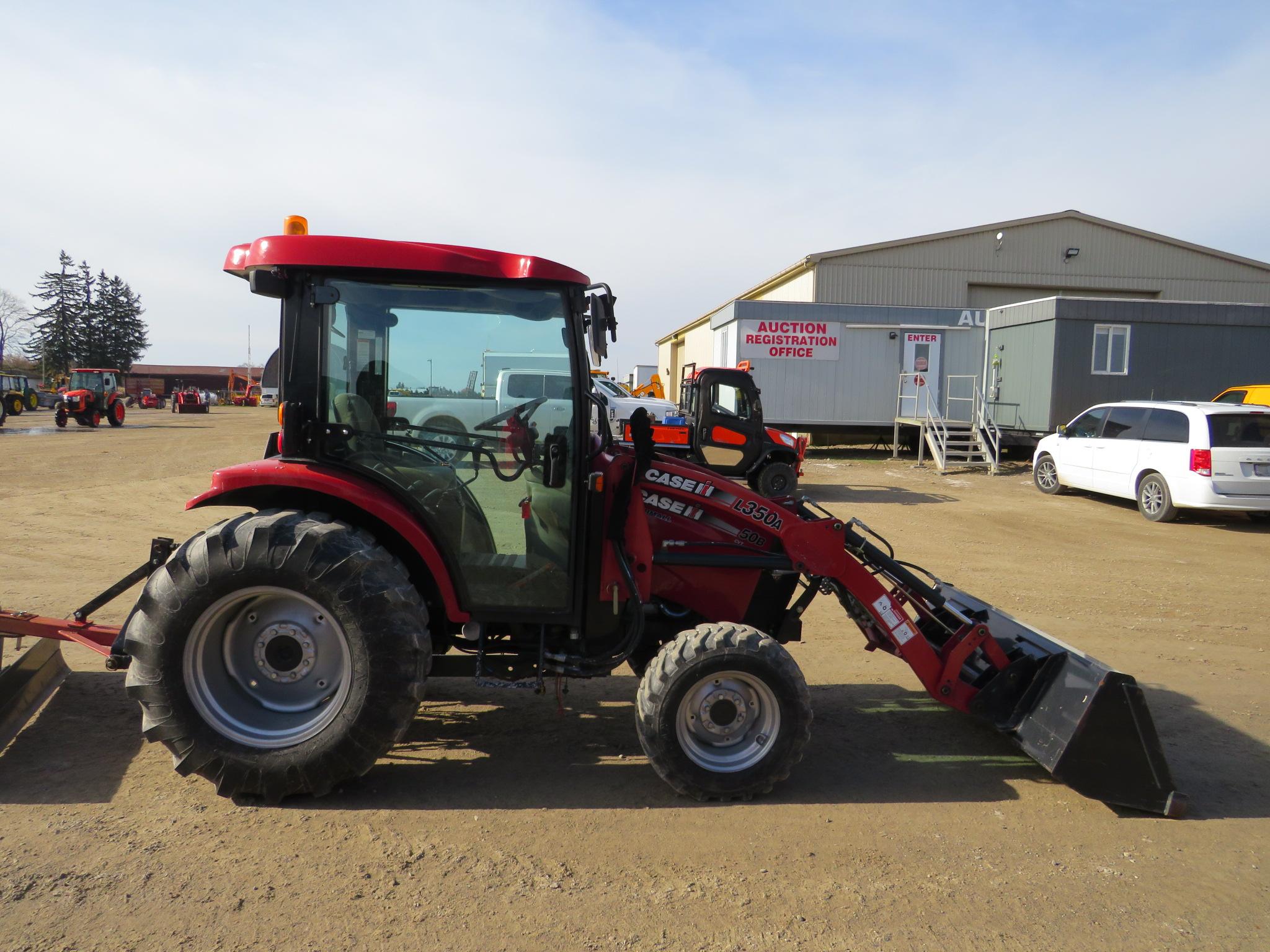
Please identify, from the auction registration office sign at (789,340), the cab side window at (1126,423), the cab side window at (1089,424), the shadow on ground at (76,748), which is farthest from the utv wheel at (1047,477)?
the shadow on ground at (76,748)

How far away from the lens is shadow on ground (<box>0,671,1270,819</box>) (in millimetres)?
3723

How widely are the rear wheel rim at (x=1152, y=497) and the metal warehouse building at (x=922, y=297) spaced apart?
8416 mm

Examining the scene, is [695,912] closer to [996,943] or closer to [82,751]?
[996,943]

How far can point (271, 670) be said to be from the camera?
146 inches

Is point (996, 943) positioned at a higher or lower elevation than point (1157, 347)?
lower

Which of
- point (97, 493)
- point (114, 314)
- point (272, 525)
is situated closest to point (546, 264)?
point (272, 525)

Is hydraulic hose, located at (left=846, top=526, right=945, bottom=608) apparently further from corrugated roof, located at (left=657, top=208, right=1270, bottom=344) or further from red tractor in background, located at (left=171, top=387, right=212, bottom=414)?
red tractor in background, located at (left=171, top=387, right=212, bottom=414)

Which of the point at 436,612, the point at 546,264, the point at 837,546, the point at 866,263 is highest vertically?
the point at 866,263

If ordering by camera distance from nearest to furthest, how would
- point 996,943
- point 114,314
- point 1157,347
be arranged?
point 996,943
point 1157,347
point 114,314

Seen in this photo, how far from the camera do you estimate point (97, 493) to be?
41.9 ft

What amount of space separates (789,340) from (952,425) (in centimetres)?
429

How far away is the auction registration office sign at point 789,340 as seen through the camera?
20.7 meters

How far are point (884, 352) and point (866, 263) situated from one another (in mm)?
7289

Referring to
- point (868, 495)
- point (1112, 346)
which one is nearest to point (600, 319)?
point (868, 495)
